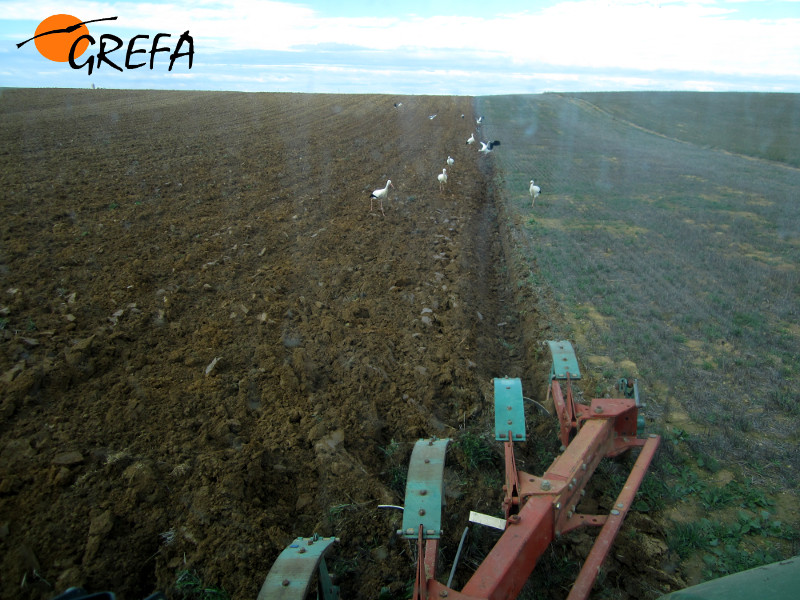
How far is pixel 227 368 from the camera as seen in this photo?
5.44 m

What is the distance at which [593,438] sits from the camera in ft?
11.6

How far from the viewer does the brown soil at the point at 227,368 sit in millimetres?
3469

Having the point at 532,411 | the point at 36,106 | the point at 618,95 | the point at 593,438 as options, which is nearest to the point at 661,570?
the point at 593,438

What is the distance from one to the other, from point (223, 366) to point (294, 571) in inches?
129

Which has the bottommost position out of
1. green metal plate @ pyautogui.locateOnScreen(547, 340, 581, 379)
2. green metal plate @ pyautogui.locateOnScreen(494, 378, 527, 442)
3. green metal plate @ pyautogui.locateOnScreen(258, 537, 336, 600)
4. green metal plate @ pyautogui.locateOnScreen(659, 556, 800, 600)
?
green metal plate @ pyautogui.locateOnScreen(258, 537, 336, 600)

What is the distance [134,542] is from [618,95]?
6516cm

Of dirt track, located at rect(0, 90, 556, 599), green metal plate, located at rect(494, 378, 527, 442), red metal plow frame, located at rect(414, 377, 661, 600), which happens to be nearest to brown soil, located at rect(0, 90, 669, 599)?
dirt track, located at rect(0, 90, 556, 599)

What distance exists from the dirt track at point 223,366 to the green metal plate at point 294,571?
0.69 meters

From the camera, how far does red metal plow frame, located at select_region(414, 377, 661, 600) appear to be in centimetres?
247

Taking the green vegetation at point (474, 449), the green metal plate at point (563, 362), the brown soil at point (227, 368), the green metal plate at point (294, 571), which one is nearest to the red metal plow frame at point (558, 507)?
the green metal plate at point (563, 362)

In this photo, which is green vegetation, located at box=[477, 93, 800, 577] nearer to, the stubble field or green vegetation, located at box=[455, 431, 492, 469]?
the stubble field

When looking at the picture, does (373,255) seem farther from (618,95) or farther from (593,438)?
(618,95)

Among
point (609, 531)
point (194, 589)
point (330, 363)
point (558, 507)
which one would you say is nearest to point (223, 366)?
point (330, 363)

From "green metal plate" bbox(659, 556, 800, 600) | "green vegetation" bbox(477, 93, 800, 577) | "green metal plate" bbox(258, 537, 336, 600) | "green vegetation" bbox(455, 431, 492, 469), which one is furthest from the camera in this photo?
"green vegetation" bbox(455, 431, 492, 469)
